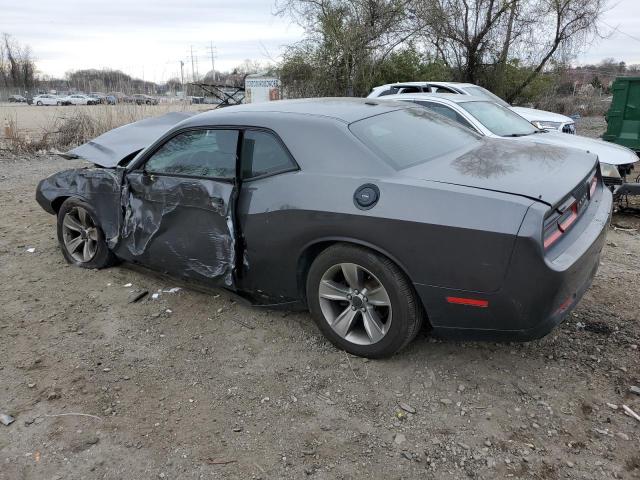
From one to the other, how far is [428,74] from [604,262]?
577 inches

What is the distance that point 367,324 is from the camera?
3.20 m

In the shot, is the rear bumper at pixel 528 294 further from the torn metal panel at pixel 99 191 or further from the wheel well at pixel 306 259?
→ the torn metal panel at pixel 99 191

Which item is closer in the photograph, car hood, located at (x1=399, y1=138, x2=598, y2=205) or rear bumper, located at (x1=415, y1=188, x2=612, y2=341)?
rear bumper, located at (x1=415, y1=188, x2=612, y2=341)

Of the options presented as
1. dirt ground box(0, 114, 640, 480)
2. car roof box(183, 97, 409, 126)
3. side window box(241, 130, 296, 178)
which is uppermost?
car roof box(183, 97, 409, 126)

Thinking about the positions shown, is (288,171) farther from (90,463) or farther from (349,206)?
(90,463)

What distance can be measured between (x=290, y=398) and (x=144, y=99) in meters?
13.9

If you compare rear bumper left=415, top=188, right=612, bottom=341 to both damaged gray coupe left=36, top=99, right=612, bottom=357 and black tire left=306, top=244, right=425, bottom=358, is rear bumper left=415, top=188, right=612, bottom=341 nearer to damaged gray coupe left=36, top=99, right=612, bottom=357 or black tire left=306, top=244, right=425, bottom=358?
damaged gray coupe left=36, top=99, right=612, bottom=357

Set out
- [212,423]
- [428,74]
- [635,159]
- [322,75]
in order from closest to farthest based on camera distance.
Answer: [212,423], [635,159], [322,75], [428,74]

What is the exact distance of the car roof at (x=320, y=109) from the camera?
3.48 metres

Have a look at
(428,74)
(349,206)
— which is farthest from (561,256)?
(428,74)

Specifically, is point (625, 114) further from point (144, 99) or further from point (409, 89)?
point (144, 99)

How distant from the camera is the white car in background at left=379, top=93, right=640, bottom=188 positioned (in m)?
6.47

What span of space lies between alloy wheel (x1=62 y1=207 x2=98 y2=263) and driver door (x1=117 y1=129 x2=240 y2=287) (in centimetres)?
66

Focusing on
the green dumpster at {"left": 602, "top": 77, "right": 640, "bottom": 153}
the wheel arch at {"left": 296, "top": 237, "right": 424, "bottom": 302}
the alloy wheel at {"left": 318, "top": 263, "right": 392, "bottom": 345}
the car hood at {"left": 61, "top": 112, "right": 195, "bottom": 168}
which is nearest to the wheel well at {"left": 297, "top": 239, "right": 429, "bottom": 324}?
the wheel arch at {"left": 296, "top": 237, "right": 424, "bottom": 302}
